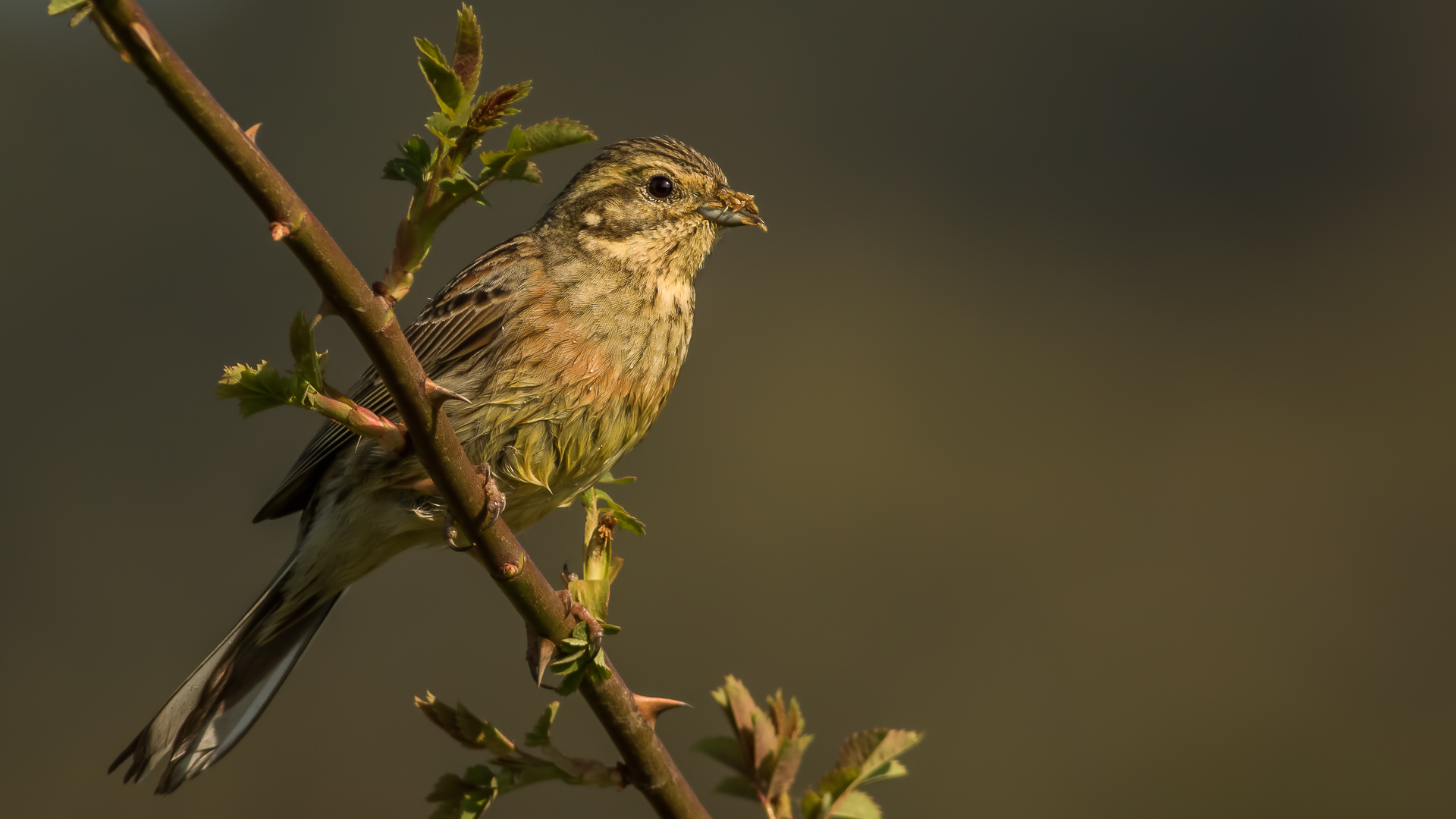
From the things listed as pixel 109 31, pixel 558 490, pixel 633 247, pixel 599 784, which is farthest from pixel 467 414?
pixel 109 31

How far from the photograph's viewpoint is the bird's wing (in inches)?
141

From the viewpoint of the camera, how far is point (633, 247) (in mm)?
3771

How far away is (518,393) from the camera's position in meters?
3.21

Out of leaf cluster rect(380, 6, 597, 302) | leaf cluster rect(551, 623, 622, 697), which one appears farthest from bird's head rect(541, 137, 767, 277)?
Result: leaf cluster rect(380, 6, 597, 302)

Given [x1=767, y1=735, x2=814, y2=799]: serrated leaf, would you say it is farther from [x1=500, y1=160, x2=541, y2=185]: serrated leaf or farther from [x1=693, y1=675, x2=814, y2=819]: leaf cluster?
[x1=500, y1=160, x2=541, y2=185]: serrated leaf

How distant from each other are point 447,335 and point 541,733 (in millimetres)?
1985

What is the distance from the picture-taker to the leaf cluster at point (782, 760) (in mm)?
2119

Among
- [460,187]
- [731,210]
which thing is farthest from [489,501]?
[731,210]

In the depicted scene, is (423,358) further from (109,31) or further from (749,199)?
(109,31)

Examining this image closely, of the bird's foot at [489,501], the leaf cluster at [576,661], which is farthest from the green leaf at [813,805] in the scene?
the bird's foot at [489,501]

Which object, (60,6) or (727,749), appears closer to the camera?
(60,6)

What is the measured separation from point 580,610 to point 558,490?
1.10 m

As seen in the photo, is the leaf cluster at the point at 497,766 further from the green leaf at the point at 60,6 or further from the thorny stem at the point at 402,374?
the green leaf at the point at 60,6

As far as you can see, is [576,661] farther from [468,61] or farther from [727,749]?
[468,61]
